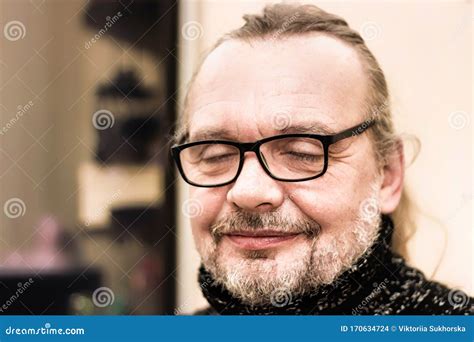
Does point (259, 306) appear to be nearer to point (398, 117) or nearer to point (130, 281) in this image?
point (130, 281)

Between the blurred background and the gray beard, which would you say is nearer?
the gray beard

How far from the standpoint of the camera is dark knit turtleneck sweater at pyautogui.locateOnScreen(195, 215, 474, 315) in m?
1.47

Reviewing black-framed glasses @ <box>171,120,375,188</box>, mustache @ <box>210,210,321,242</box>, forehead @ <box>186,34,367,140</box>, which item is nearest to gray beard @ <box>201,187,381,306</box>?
mustache @ <box>210,210,321,242</box>

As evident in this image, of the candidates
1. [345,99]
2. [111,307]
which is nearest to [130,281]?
[111,307]

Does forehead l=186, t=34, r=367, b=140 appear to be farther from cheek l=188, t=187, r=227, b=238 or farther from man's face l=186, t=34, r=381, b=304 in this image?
cheek l=188, t=187, r=227, b=238

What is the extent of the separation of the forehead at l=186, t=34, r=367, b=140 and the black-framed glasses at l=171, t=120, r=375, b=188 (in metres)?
0.03

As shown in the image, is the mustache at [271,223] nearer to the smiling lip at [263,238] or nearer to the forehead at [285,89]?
the smiling lip at [263,238]

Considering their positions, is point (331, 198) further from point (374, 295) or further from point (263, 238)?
point (374, 295)

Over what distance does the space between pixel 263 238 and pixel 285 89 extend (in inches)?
15.4

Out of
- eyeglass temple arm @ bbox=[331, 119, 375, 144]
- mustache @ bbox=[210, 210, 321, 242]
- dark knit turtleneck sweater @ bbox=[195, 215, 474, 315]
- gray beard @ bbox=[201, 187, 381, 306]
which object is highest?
eyeglass temple arm @ bbox=[331, 119, 375, 144]

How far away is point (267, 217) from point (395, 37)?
0.70 meters

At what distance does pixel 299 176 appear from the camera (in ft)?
4.65

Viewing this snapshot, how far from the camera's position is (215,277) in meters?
1.51

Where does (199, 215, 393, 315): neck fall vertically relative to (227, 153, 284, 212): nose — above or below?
below
